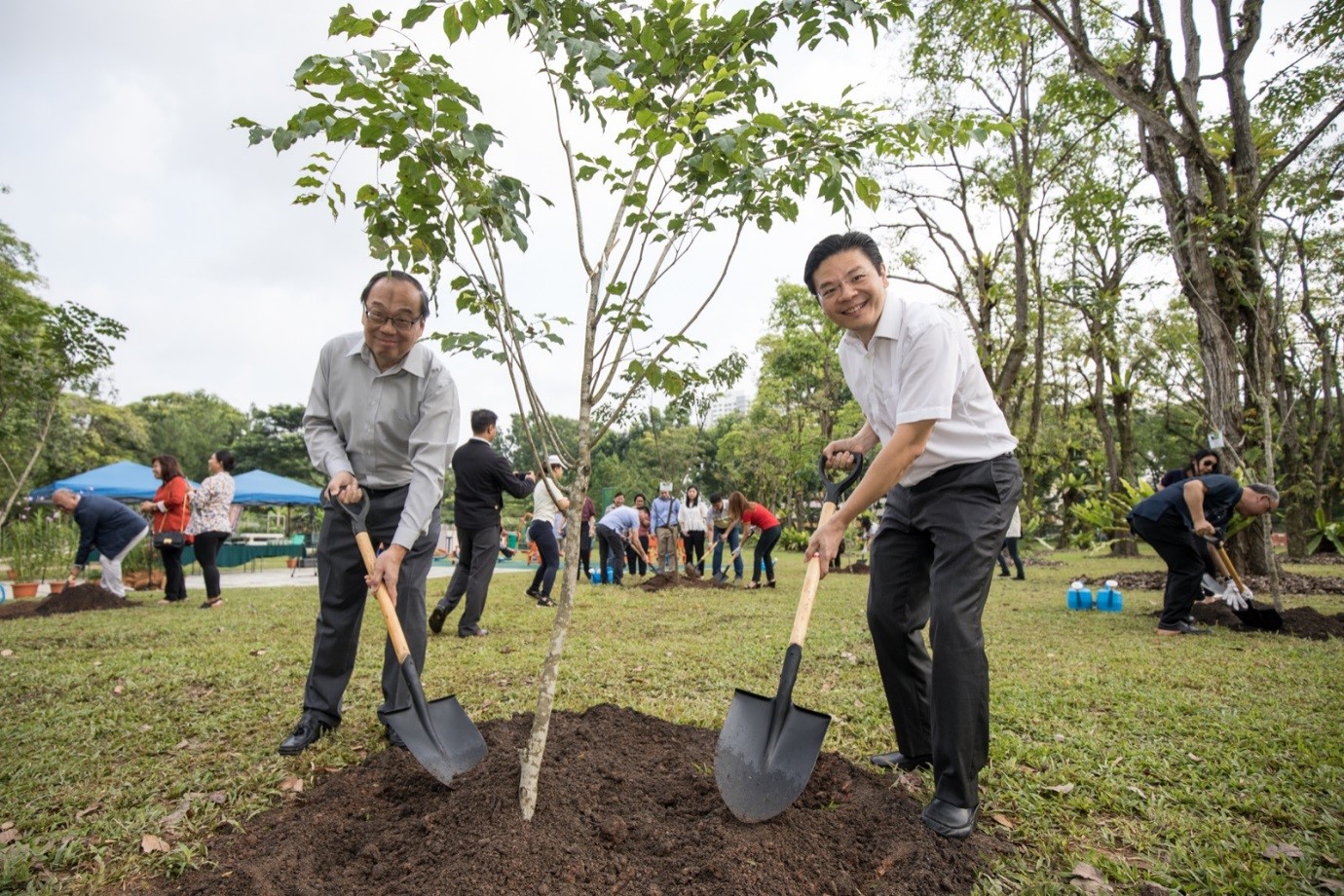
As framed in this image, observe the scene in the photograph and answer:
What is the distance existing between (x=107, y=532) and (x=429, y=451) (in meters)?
8.56

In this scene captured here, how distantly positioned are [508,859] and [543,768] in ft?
1.84

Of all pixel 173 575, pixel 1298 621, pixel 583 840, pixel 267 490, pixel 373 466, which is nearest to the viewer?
pixel 583 840

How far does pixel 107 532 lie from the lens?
30.0 feet

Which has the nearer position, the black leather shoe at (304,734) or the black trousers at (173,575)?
the black leather shoe at (304,734)

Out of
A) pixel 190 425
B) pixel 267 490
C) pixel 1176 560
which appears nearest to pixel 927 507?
pixel 1176 560

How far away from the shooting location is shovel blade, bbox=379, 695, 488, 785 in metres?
2.56

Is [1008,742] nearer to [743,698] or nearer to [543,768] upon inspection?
[743,698]

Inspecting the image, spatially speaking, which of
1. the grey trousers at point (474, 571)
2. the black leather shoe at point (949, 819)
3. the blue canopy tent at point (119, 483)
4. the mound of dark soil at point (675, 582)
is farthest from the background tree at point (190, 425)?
the black leather shoe at point (949, 819)

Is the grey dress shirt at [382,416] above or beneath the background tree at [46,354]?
beneath

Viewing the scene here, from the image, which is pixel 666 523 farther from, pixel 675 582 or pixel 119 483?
pixel 119 483

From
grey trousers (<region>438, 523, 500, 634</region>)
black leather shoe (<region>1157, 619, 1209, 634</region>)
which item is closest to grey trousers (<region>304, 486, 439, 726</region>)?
grey trousers (<region>438, 523, 500, 634</region>)

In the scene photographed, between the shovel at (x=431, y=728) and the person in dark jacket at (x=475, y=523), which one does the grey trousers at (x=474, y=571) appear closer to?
the person in dark jacket at (x=475, y=523)

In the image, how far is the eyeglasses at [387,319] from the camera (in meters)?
3.02

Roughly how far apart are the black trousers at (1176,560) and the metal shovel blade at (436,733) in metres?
6.24
